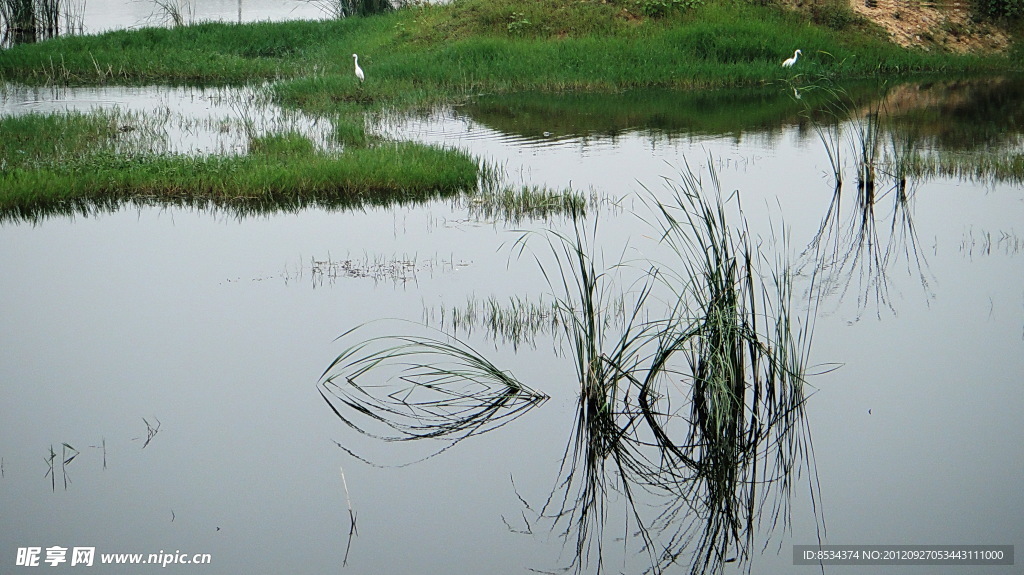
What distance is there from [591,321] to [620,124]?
9.35m

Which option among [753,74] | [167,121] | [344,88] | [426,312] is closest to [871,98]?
[753,74]

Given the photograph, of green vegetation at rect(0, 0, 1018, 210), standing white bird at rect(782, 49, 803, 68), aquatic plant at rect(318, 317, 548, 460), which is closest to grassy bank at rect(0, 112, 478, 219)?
green vegetation at rect(0, 0, 1018, 210)

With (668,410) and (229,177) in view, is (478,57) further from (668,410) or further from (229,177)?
(668,410)

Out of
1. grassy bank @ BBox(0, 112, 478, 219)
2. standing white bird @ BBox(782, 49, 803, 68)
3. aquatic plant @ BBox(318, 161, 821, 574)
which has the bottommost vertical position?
aquatic plant @ BBox(318, 161, 821, 574)

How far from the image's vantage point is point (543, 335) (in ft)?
19.6

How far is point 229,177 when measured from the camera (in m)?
9.84

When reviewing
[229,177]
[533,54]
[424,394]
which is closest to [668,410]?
[424,394]

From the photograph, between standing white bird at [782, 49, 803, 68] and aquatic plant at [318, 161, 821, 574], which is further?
standing white bird at [782, 49, 803, 68]

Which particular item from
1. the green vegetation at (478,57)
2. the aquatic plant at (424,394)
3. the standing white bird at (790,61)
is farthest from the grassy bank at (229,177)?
the standing white bird at (790,61)

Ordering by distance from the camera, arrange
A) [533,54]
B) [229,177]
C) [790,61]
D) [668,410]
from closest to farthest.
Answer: [668,410]
[229,177]
[790,61]
[533,54]

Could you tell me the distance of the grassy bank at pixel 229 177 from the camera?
948 cm

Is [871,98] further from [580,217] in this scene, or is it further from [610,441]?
[610,441]

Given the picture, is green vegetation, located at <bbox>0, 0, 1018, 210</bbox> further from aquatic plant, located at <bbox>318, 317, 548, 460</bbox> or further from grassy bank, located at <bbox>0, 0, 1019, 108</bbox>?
aquatic plant, located at <bbox>318, 317, 548, 460</bbox>

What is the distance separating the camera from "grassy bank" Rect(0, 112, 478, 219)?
373 inches
